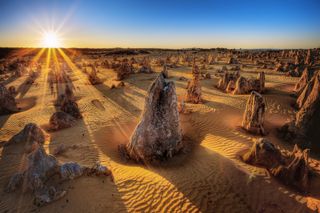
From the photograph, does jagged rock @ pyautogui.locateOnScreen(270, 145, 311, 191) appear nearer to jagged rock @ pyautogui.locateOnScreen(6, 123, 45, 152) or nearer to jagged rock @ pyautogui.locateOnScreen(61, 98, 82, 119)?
jagged rock @ pyautogui.locateOnScreen(6, 123, 45, 152)

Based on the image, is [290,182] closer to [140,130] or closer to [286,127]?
[286,127]

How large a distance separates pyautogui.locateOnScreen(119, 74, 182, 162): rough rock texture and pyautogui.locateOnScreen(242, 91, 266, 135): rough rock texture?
4318 millimetres

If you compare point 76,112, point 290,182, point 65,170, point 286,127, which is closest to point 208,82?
point 286,127

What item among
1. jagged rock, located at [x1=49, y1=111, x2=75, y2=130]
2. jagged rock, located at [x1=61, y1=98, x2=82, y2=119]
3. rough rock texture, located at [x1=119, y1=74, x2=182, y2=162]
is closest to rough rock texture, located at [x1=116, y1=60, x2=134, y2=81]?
jagged rock, located at [x1=61, y1=98, x2=82, y2=119]

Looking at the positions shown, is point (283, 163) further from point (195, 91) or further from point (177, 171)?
point (195, 91)

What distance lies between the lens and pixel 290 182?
226 inches

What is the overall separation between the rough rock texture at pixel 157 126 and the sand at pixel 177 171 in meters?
0.48

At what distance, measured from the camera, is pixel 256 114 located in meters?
9.09

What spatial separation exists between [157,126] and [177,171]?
1.81 meters

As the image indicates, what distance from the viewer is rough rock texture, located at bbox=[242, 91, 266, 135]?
9055 mm

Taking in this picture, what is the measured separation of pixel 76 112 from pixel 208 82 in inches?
565

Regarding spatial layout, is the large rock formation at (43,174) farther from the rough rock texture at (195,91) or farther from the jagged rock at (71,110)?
the rough rock texture at (195,91)

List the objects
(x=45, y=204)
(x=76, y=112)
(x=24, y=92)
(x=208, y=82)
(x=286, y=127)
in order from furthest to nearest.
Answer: (x=208, y=82) < (x=24, y=92) < (x=76, y=112) < (x=286, y=127) < (x=45, y=204)

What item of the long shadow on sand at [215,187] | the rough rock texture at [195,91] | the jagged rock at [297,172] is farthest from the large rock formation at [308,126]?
the rough rock texture at [195,91]
